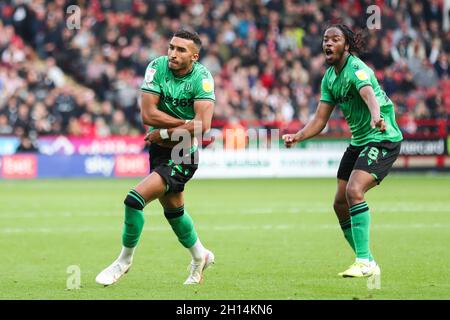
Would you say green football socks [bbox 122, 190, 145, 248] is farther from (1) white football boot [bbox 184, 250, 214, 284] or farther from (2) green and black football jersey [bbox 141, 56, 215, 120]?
(2) green and black football jersey [bbox 141, 56, 215, 120]

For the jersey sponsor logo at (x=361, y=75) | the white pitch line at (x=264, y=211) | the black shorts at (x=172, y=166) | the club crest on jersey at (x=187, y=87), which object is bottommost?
the white pitch line at (x=264, y=211)

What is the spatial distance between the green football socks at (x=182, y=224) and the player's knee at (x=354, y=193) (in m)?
1.57

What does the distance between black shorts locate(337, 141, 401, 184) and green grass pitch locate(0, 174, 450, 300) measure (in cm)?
103

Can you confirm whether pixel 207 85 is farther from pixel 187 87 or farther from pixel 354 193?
pixel 354 193

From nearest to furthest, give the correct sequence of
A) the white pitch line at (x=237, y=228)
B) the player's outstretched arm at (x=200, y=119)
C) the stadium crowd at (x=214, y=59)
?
1. the player's outstretched arm at (x=200, y=119)
2. the white pitch line at (x=237, y=228)
3. the stadium crowd at (x=214, y=59)

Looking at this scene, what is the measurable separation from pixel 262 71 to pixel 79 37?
5.62 m

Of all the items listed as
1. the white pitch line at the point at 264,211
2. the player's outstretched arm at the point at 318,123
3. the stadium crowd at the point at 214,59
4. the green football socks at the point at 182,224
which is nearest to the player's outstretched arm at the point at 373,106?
the player's outstretched arm at the point at 318,123

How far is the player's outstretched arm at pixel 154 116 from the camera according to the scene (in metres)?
9.70

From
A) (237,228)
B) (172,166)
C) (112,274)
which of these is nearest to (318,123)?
(172,166)

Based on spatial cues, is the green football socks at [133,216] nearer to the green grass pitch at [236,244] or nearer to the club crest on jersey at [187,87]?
the green grass pitch at [236,244]

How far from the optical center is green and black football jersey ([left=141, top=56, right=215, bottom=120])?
9.80m

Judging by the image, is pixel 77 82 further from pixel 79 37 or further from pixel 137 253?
pixel 137 253

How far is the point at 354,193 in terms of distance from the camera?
10133 mm
